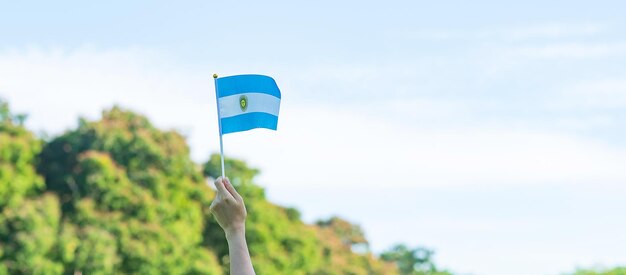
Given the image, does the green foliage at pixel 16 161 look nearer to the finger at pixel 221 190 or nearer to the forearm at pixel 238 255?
the finger at pixel 221 190

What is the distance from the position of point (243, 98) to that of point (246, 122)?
227 mm

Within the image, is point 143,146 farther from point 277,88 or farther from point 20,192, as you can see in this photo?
point 277,88

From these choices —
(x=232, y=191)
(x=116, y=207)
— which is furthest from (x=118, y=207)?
(x=232, y=191)

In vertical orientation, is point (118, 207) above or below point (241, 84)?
above

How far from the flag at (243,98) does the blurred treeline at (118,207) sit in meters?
32.1

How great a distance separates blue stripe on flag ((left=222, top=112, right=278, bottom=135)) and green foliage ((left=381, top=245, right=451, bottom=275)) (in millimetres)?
71210

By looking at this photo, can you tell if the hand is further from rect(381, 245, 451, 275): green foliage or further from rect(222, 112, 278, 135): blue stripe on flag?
rect(381, 245, 451, 275): green foliage

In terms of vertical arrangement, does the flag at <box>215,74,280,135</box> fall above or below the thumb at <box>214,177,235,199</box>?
above

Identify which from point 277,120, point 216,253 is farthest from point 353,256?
point 277,120

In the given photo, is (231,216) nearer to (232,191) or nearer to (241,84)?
(232,191)

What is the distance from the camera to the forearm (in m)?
4.03

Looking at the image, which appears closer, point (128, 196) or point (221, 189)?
point (221, 189)

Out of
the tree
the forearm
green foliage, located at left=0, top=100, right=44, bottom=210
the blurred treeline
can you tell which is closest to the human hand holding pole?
the forearm

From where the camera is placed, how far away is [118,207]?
132 feet
